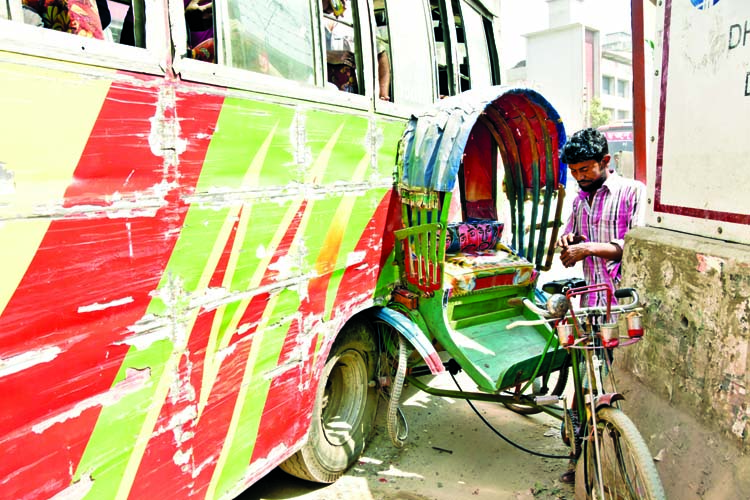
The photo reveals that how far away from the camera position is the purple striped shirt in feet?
10.5

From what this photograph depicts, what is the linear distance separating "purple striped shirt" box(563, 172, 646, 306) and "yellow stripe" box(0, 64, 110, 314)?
8.94ft

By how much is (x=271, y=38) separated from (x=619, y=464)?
8.19 feet

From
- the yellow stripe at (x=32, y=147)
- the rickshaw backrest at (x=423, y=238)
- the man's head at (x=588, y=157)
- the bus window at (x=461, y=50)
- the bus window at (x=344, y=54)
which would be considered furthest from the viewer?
the bus window at (x=461, y=50)

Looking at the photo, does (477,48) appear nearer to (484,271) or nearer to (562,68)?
(484,271)

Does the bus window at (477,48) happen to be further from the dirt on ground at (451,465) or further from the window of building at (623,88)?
Result: the window of building at (623,88)

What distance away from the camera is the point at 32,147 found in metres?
1.64

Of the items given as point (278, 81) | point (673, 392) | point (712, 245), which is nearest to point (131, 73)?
point (278, 81)

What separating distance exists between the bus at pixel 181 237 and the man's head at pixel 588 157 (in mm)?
1204

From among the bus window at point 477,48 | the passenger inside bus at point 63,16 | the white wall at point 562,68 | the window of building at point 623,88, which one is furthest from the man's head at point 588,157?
the window of building at point 623,88

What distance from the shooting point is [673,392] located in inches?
99.5

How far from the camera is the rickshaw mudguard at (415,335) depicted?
11.6ft

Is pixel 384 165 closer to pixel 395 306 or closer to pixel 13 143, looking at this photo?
pixel 395 306

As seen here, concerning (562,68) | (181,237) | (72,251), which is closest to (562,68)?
(562,68)

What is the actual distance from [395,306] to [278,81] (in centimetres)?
186
